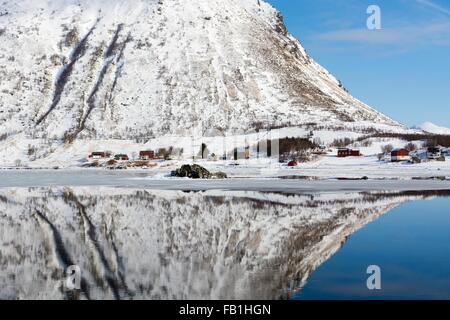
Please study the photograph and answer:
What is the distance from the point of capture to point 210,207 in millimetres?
26719

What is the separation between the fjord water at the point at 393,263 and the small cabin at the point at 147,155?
276 feet

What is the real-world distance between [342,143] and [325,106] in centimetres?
4652

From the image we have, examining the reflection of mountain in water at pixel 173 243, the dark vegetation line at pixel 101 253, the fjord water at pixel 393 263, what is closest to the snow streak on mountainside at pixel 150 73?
the reflection of mountain in water at pixel 173 243

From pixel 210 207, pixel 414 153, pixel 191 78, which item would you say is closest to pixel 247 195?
pixel 210 207

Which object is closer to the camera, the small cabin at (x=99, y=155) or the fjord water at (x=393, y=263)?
the fjord water at (x=393, y=263)

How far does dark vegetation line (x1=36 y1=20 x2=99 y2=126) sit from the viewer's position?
15348 centimetres

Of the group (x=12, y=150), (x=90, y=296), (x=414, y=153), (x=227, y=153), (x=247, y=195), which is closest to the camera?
(x=90, y=296)

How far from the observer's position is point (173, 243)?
1692 cm

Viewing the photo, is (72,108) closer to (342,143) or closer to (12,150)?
(12,150)

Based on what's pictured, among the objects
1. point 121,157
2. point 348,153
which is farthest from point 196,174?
point 121,157

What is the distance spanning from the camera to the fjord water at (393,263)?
11609 millimetres

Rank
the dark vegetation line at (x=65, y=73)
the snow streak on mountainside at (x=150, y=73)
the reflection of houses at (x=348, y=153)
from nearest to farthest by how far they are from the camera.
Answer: the reflection of houses at (x=348, y=153)
the snow streak on mountainside at (x=150, y=73)
the dark vegetation line at (x=65, y=73)

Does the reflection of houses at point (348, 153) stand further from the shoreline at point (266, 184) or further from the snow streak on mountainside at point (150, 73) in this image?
the snow streak on mountainside at point (150, 73)

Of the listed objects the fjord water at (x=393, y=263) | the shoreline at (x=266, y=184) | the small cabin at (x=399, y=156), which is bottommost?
the fjord water at (x=393, y=263)
